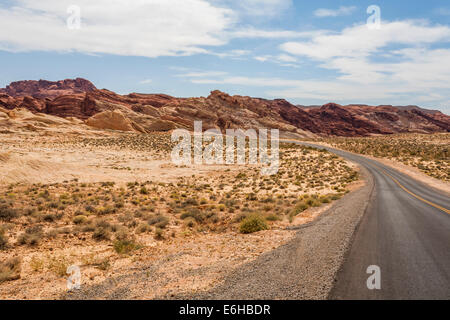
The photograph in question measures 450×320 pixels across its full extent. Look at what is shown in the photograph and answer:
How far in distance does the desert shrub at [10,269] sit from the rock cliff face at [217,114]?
237 feet

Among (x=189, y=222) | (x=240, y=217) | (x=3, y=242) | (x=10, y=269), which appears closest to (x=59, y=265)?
(x=10, y=269)

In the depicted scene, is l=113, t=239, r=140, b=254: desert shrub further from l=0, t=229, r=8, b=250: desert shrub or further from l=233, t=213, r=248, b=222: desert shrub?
l=233, t=213, r=248, b=222: desert shrub

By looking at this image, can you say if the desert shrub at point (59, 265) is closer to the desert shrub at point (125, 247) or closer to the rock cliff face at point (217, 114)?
the desert shrub at point (125, 247)

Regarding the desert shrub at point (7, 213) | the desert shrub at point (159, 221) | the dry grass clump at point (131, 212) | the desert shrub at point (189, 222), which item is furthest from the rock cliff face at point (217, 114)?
the desert shrub at point (189, 222)

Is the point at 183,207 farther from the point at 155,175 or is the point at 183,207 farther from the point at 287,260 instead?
the point at 155,175

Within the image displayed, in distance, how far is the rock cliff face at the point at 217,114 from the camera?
85.7 m

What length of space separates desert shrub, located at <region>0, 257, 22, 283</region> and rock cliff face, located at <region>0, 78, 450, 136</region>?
A: 72.2m

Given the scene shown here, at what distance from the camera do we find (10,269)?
7973mm

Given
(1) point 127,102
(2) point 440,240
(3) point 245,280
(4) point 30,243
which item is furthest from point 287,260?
(1) point 127,102

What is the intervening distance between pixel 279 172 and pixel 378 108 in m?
169

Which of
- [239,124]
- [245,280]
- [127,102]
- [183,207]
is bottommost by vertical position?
[183,207]

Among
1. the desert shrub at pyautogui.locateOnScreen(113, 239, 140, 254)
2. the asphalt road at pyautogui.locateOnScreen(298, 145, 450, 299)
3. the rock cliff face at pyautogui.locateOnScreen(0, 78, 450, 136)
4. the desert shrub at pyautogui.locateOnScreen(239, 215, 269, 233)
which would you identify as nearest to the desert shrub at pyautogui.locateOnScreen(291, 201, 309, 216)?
the desert shrub at pyautogui.locateOnScreen(239, 215, 269, 233)

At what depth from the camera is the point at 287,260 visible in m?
6.77
